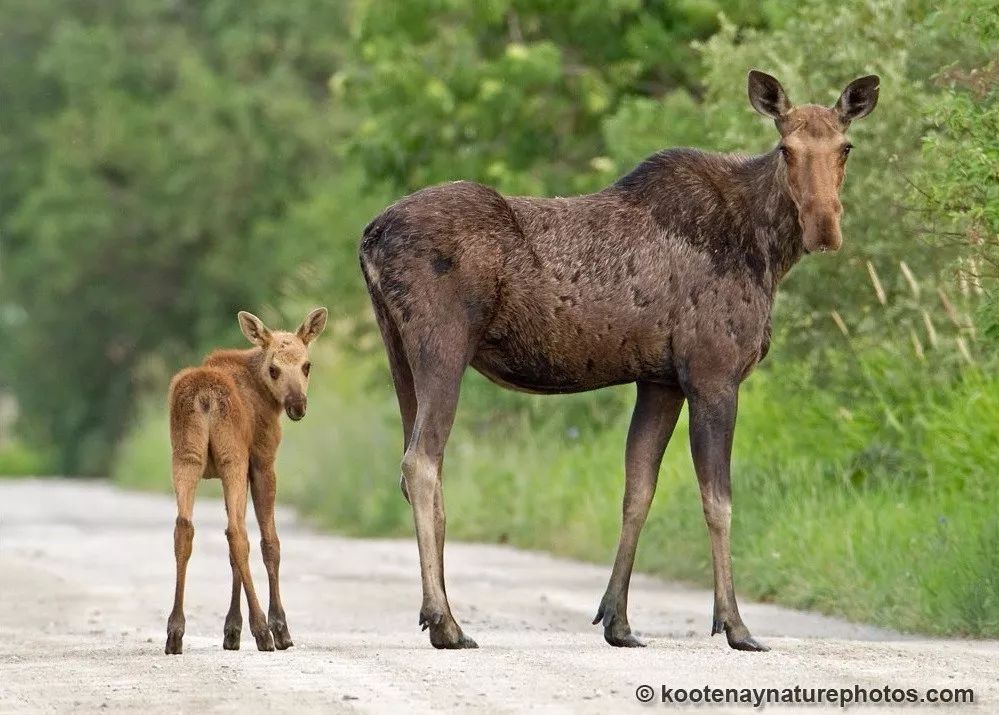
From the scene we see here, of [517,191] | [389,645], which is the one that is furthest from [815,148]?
[517,191]

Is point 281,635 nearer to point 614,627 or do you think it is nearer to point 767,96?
point 614,627

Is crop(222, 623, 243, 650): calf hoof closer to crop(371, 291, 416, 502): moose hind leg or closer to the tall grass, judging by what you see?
crop(371, 291, 416, 502): moose hind leg

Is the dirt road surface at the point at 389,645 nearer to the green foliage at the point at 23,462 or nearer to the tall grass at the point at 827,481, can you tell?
the tall grass at the point at 827,481

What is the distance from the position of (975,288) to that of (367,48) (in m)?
12.9

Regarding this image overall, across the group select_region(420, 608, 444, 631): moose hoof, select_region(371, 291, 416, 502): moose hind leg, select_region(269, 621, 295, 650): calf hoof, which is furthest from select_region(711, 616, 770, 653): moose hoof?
select_region(269, 621, 295, 650): calf hoof

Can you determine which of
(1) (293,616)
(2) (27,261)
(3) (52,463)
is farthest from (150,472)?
(1) (293,616)

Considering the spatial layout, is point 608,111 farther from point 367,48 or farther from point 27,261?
point 27,261

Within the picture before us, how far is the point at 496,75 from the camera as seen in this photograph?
2731cm

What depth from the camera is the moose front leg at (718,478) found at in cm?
1170

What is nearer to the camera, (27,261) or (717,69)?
(717,69)

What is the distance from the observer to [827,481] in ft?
60.6

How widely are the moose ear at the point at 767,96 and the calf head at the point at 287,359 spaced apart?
2.51 meters

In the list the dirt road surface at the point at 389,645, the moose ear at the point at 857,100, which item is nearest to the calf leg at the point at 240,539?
the dirt road surface at the point at 389,645

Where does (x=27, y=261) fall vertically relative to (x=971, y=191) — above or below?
above
